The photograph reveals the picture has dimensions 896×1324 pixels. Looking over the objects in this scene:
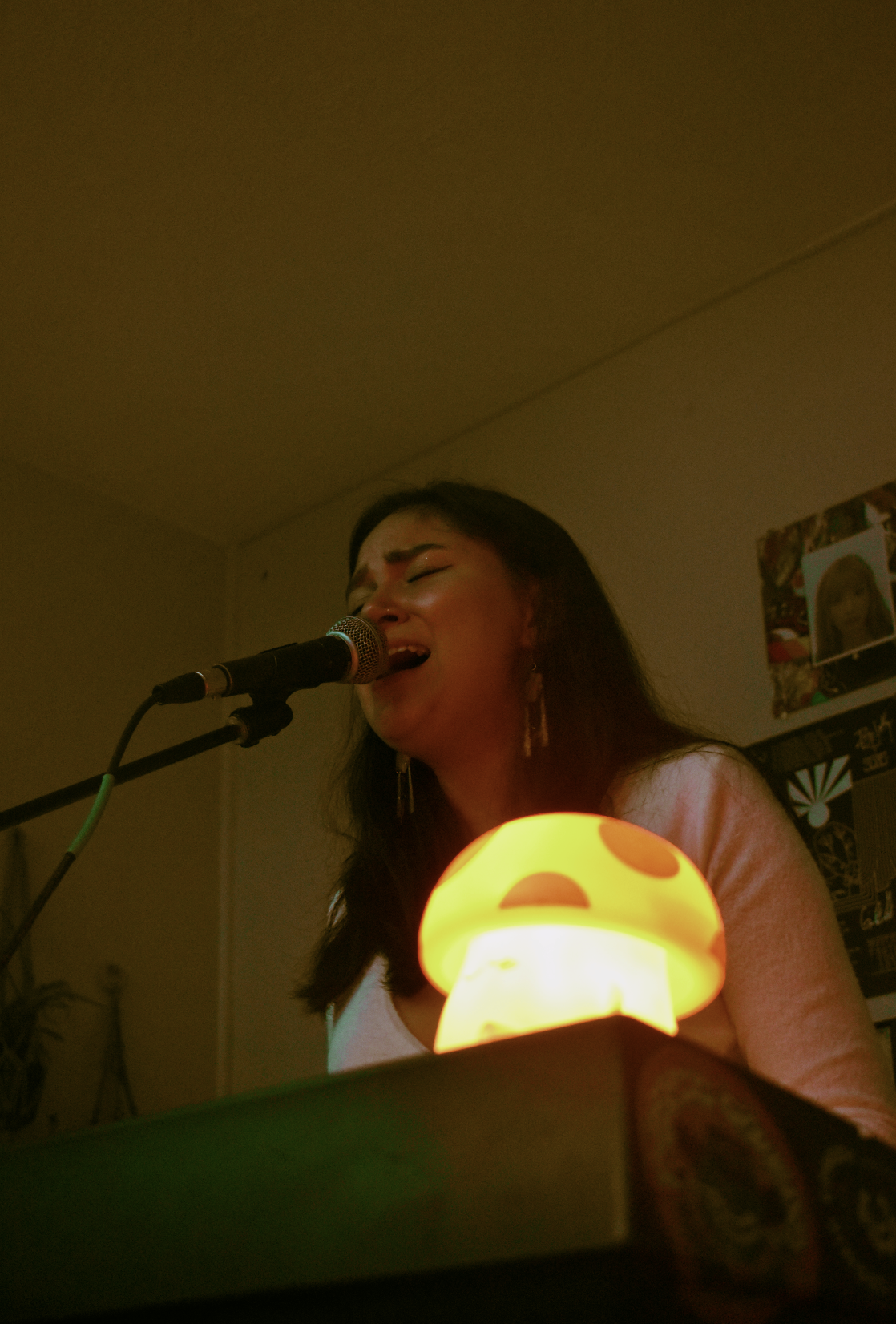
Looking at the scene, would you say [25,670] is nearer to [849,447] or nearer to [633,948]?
[849,447]

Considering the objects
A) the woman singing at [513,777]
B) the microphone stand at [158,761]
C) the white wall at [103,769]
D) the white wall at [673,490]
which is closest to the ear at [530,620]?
the woman singing at [513,777]

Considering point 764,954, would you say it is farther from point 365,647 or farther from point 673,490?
point 673,490

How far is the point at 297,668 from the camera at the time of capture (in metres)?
1.33

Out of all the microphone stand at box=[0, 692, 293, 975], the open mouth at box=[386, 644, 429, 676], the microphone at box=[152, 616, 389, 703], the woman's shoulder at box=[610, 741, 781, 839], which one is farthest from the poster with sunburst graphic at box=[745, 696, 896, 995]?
the microphone stand at box=[0, 692, 293, 975]

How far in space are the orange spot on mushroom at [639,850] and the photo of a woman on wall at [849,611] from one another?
168cm

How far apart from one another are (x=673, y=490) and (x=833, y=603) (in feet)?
1.64

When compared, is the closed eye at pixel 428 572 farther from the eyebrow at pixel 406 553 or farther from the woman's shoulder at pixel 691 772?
the woman's shoulder at pixel 691 772

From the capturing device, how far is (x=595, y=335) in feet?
9.31

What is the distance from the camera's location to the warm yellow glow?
24.9 inches

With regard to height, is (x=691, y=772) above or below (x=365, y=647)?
below

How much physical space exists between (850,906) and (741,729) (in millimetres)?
408

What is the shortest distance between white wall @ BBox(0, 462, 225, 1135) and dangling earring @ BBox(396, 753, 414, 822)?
1.28m

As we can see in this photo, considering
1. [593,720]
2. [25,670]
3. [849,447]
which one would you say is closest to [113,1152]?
[593,720]

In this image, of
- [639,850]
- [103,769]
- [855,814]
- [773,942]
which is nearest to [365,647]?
[773,942]
